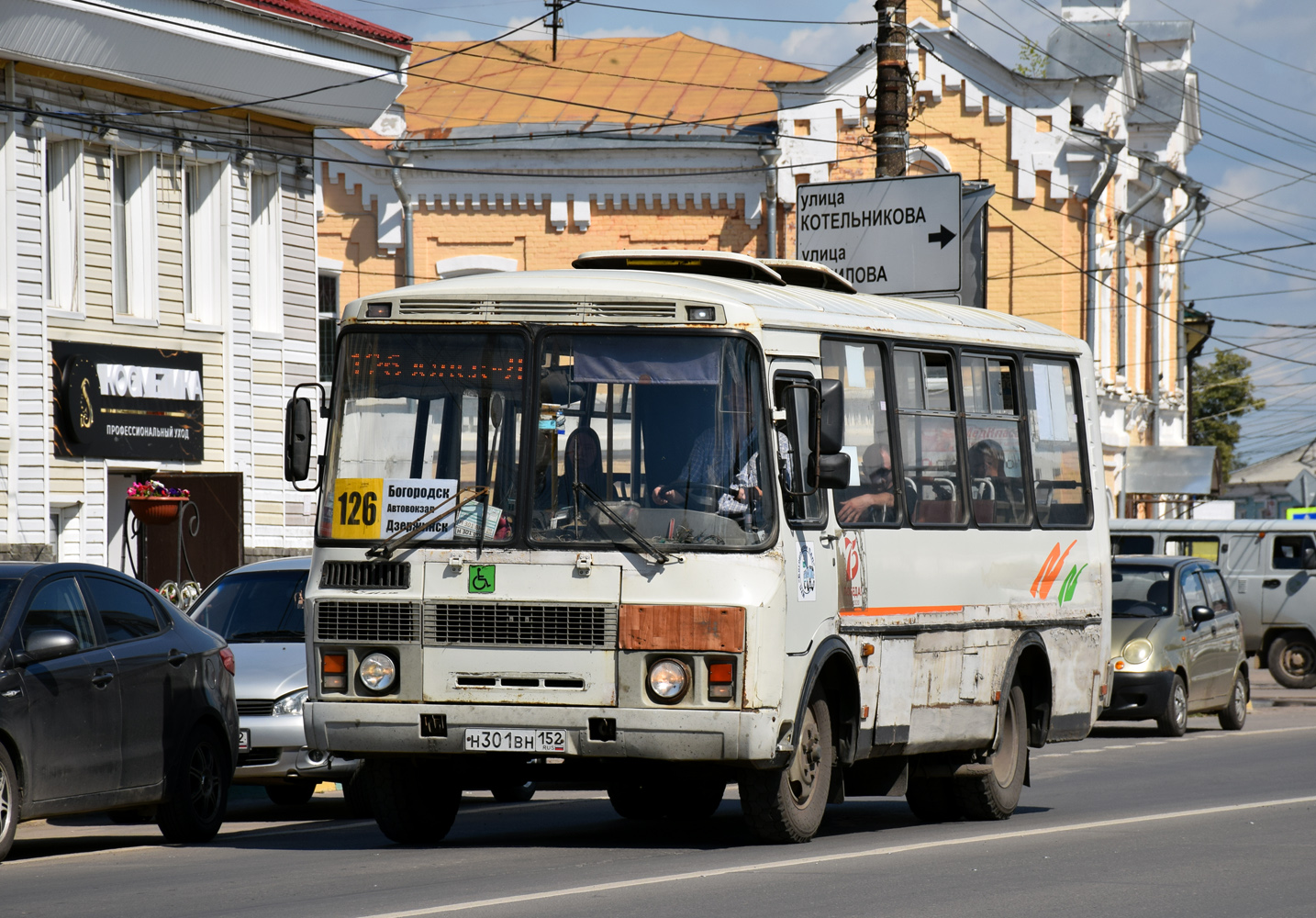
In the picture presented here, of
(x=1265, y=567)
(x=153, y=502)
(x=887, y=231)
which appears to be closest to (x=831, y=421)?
(x=887, y=231)

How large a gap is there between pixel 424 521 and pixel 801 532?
1.87m

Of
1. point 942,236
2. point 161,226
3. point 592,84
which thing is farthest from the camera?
point 592,84

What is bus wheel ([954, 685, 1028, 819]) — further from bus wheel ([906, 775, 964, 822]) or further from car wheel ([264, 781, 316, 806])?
car wheel ([264, 781, 316, 806])

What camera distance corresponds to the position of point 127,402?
942 inches

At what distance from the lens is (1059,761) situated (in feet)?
61.4

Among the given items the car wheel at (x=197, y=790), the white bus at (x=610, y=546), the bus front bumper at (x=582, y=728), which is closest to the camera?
the bus front bumper at (x=582, y=728)

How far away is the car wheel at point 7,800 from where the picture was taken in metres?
10.2

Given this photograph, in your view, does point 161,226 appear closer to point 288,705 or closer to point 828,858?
point 288,705

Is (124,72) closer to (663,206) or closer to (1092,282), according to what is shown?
(663,206)

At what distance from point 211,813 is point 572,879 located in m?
3.42

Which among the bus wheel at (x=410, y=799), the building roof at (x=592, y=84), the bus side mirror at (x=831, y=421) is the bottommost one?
the bus wheel at (x=410, y=799)

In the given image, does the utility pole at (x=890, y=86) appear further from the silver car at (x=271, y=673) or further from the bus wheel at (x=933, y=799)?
the bus wheel at (x=933, y=799)

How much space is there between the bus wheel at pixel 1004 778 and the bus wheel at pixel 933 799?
0.06m

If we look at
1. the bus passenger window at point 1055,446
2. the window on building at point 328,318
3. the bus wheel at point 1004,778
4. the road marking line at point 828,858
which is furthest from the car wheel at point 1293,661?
the bus wheel at point 1004,778
